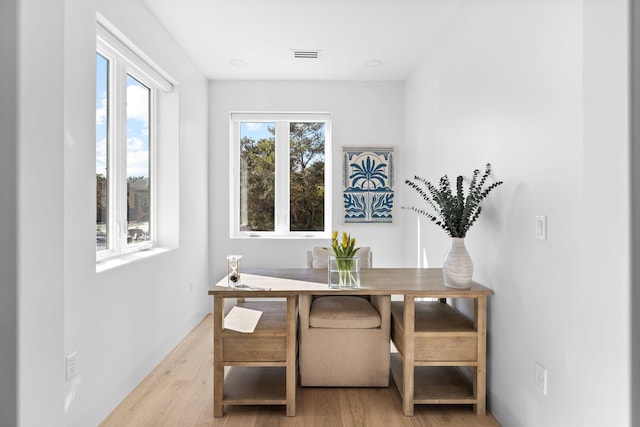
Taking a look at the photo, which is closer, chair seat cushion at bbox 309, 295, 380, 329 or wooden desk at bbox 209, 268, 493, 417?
wooden desk at bbox 209, 268, 493, 417

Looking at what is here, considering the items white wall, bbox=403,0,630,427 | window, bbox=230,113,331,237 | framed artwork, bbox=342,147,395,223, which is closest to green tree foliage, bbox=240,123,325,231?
window, bbox=230,113,331,237

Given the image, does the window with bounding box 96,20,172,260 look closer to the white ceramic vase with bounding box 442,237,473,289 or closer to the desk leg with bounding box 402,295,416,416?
the desk leg with bounding box 402,295,416,416

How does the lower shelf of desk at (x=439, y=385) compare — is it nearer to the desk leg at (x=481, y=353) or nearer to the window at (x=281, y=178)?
the desk leg at (x=481, y=353)

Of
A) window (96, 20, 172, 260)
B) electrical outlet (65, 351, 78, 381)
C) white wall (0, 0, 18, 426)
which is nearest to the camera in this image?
white wall (0, 0, 18, 426)

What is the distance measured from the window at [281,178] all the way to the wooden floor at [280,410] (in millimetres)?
2132

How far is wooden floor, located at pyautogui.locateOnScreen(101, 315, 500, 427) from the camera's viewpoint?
2277 millimetres

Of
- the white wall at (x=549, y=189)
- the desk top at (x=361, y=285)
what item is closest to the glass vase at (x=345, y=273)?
the desk top at (x=361, y=285)

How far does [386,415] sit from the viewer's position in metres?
2.36

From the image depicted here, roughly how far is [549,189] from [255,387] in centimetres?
195

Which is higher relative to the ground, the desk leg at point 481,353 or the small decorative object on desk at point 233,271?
the small decorative object on desk at point 233,271

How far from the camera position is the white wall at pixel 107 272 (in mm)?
2014

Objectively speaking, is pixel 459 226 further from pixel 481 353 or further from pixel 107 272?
pixel 107 272

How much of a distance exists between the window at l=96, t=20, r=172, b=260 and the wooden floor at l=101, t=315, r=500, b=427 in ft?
3.01

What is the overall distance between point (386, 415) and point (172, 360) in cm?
170
